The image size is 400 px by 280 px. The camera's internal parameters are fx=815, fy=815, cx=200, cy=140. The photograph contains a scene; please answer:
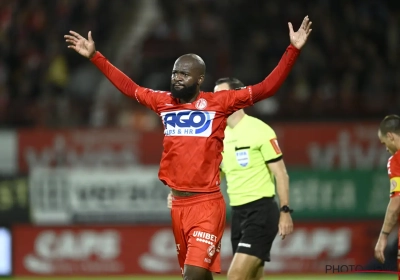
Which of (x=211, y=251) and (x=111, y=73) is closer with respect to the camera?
(x=211, y=251)

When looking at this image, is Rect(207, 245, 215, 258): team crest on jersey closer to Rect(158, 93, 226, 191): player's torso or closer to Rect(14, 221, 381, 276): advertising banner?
Rect(158, 93, 226, 191): player's torso

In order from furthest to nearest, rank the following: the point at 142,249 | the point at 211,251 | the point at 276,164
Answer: the point at 142,249 → the point at 276,164 → the point at 211,251

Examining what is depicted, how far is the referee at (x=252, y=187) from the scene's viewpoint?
792 centimetres

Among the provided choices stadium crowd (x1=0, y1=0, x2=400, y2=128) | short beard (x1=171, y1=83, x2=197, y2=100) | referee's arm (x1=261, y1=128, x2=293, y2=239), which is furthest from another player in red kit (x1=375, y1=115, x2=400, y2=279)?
stadium crowd (x1=0, y1=0, x2=400, y2=128)

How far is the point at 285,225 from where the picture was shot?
7.38 m

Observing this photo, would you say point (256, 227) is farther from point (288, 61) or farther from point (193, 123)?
point (288, 61)

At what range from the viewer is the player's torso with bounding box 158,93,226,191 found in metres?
6.60

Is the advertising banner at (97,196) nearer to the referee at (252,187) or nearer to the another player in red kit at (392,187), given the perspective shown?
the referee at (252,187)

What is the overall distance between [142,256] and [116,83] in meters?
6.55

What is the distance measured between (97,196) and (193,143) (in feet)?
22.3

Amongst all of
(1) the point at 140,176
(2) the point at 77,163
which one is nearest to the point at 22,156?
(2) the point at 77,163

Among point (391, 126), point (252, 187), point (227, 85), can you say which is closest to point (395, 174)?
point (391, 126)

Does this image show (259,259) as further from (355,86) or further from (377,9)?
(377,9)

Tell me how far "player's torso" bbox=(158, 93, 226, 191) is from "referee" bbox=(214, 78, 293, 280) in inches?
53.2
